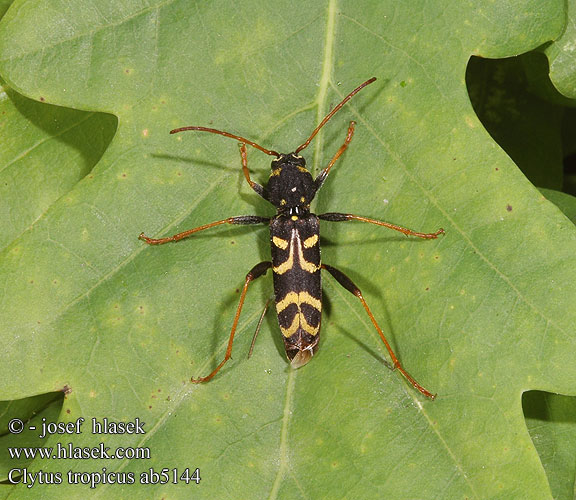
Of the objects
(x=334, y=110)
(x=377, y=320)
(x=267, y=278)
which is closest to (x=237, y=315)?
(x=267, y=278)

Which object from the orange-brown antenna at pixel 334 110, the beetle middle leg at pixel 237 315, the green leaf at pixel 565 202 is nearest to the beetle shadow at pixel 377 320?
the beetle middle leg at pixel 237 315

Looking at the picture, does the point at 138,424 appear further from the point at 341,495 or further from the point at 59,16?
the point at 59,16

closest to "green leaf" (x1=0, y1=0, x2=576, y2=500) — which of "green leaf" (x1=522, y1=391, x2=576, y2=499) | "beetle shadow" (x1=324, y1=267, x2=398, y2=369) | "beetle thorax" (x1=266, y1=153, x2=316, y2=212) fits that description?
"beetle shadow" (x1=324, y1=267, x2=398, y2=369)

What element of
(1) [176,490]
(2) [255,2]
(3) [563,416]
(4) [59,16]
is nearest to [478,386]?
(3) [563,416]
